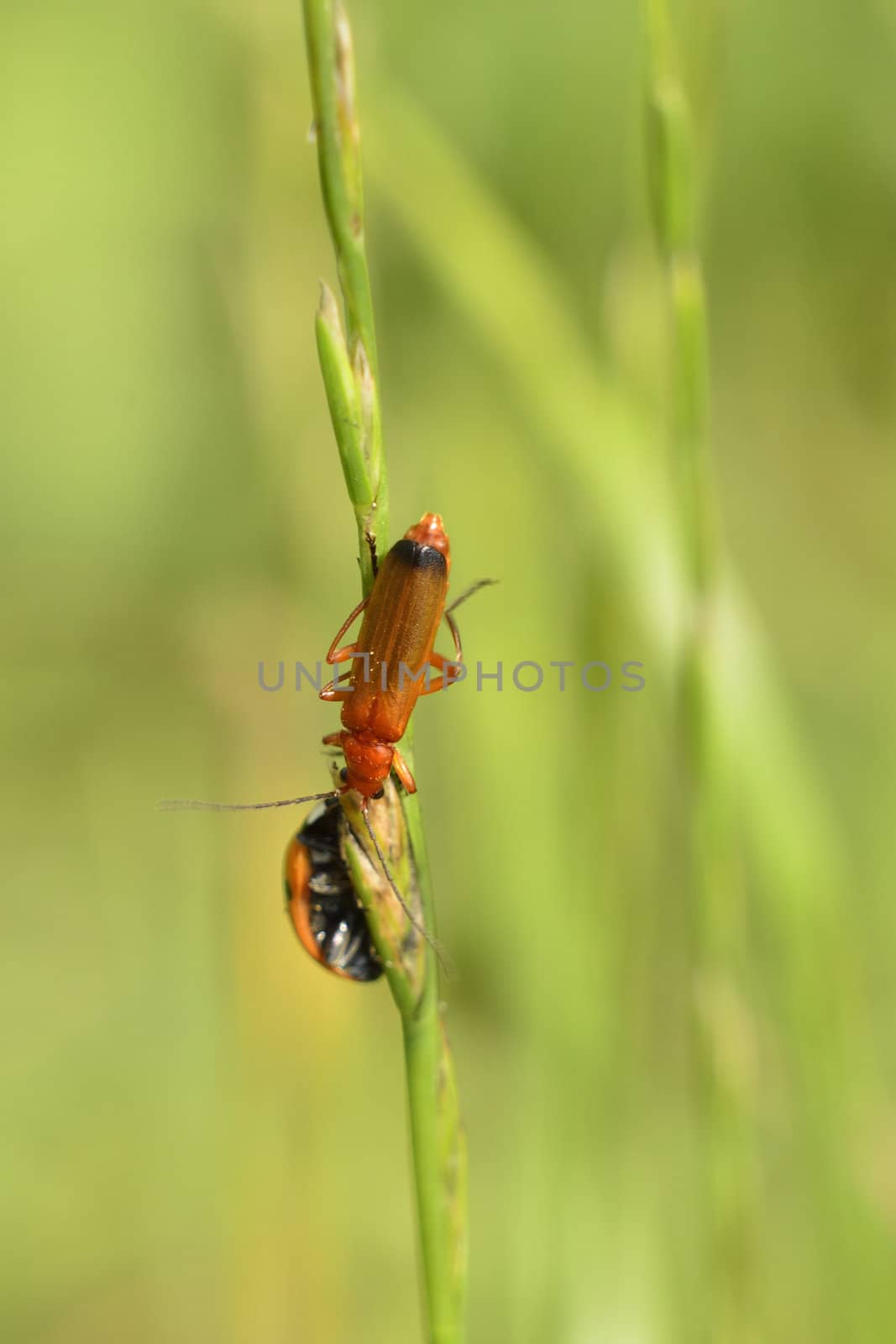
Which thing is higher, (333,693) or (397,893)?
(333,693)

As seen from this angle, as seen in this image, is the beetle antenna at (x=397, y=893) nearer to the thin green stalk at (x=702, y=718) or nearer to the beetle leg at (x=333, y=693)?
the thin green stalk at (x=702, y=718)

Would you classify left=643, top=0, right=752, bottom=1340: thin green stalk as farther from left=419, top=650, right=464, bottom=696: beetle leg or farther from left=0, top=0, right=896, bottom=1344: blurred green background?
left=419, top=650, right=464, bottom=696: beetle leg

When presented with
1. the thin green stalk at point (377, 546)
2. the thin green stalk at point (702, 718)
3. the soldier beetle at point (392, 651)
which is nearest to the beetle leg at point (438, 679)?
the soldier beetle at point (392, 651)

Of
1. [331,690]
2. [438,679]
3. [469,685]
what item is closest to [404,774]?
[438,679]

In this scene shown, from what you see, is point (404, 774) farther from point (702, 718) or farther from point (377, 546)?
point (702, 718)

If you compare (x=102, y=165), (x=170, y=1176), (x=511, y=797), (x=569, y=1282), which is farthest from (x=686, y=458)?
(x=102, y=165)
